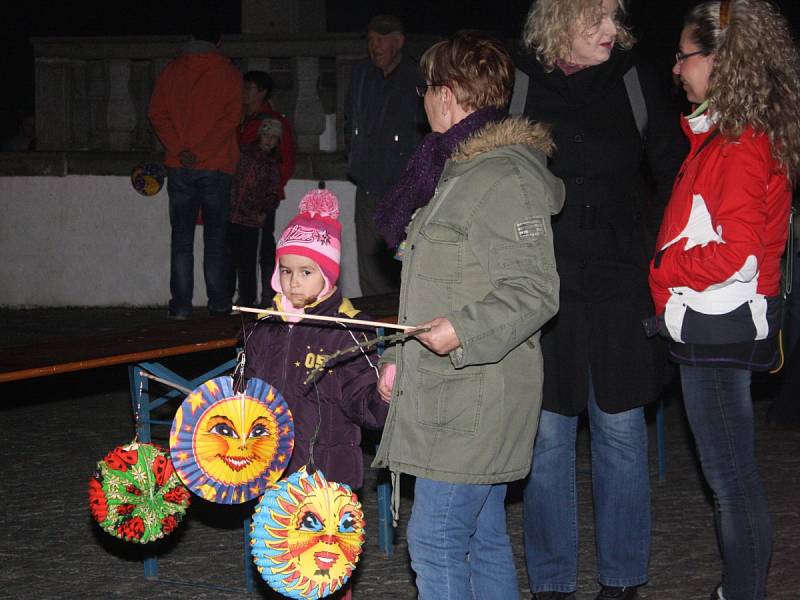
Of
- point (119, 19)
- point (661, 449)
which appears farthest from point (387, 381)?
point (119, 19)

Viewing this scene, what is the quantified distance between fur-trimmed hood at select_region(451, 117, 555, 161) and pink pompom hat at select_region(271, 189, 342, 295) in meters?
0.88

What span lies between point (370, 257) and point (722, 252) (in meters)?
5.62

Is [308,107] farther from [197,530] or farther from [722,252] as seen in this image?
[722,252]

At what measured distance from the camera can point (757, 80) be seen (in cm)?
378

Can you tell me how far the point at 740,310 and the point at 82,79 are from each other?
9.29 m

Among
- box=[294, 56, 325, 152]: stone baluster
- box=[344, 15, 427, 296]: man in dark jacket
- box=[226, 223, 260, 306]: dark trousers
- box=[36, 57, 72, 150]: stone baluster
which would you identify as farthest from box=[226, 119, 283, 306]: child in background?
box=[36, 57, 72, 150]: stone baluster

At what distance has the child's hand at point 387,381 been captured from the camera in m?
3.67

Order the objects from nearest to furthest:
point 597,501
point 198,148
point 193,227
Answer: point 597,501 < point 198,148 < point 193,227

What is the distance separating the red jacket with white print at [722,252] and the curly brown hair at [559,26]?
17.0 inches

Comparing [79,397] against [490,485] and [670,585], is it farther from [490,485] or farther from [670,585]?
[490,485]

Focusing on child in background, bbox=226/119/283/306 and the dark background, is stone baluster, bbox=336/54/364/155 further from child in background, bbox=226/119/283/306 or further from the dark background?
the dark background

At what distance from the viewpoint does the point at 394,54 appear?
862cm

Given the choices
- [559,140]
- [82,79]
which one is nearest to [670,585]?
[559,140]

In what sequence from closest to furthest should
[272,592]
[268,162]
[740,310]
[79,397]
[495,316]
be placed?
[495,316], [740,310], [272,592], [79,397], [268,162]
